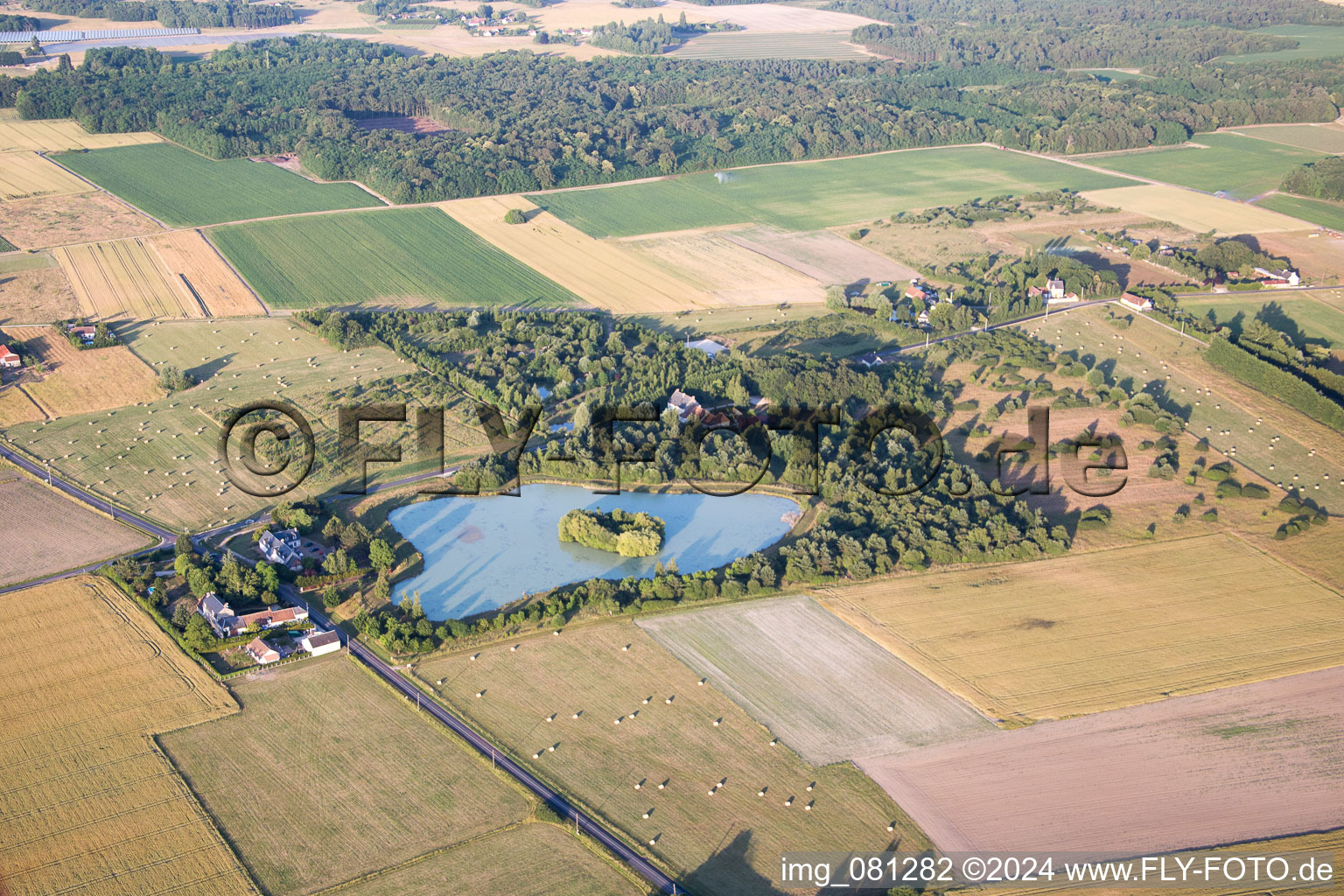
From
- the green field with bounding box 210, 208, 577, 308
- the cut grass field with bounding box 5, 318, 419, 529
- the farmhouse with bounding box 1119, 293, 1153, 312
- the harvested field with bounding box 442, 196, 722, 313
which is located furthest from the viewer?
the harvested field with bounding box 442, 196, 722, 313

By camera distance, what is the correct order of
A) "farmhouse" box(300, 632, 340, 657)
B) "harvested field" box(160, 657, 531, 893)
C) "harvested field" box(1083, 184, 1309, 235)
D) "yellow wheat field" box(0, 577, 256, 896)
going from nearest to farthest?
"yellow wheat field" box(0, 577, 256, 896) < "harvested field" box(160, 657, 531, 893) < "farmhouse" box(300, 632, 340, 657) < "harvested field" box(1083, 184, 1309, 235)

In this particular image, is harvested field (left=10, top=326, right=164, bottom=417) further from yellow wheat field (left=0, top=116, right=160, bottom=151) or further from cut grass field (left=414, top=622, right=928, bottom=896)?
yellow wheat field (left=0, top=116, right=160, bottom=151)

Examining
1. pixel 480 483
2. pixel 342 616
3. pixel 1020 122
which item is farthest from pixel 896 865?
pixel 1020 122

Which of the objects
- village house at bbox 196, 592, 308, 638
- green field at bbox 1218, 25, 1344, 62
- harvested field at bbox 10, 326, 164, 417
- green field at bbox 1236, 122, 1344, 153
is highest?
green field at bbox 1218, 25, 1344, 62

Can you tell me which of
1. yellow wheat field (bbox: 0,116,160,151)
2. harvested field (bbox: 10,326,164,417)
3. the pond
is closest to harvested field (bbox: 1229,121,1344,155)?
the pond

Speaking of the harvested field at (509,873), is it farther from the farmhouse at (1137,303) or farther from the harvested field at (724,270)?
the farmhouse at (1137,303)

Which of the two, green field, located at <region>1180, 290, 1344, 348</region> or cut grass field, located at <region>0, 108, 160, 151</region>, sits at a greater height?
cut grass field, located at <region>0, 108, 160, 151</region>

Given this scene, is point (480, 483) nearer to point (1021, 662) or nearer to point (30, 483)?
point (30, 483)

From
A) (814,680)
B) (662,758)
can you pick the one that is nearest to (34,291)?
(662,758)
